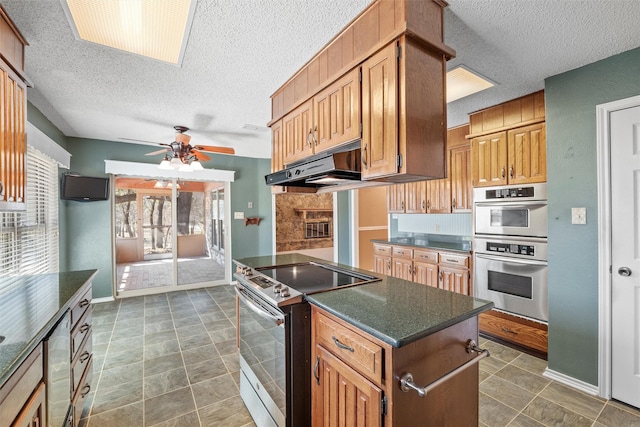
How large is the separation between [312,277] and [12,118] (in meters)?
2.05

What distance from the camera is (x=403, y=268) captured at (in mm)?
3910

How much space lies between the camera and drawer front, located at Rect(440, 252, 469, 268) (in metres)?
3.23

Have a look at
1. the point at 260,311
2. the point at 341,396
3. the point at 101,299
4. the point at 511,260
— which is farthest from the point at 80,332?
the point at 511,260

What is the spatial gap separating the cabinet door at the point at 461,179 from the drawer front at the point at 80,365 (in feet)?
12.4

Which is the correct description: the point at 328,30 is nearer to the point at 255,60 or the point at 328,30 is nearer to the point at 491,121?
the point at 255,60

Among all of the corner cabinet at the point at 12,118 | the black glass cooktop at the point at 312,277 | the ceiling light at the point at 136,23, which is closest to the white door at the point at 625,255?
the black glass cooktop at the point at 312,277

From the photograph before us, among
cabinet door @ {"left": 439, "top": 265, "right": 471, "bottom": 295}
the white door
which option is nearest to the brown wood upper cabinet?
the white door

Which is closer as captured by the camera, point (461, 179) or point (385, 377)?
point (385, 377)

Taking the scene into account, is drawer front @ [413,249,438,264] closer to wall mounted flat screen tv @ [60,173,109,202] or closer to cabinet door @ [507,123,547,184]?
cabinet door @ [507,123,547,184]

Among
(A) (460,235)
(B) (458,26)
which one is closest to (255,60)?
(B) (458,26)

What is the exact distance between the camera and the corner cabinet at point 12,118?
1.58m

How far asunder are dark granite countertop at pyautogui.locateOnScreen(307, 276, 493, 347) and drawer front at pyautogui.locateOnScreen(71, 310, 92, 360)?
4.67 feet

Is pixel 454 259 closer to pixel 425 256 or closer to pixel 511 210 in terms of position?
pixel 425 256

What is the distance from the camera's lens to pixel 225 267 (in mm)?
5512
